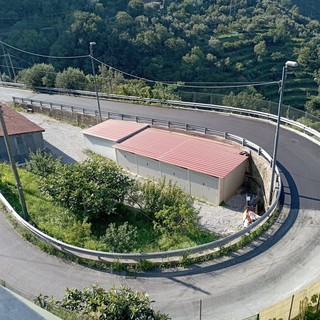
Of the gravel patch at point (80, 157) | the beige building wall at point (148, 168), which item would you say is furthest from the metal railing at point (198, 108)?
the beige building wall at point (148, 168)

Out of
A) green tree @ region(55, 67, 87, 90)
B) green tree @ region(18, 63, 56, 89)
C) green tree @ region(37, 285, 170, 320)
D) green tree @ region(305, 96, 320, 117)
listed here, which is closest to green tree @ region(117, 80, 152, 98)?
green tree @ region(55, 67, 87, 90)

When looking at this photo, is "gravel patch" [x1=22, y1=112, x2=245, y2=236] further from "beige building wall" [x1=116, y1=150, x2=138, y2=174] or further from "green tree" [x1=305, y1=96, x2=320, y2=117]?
"green tree" [x1=305, y1=96, x2=320, y2=117]

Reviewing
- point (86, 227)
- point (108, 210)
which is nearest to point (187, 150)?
point (108, 210)

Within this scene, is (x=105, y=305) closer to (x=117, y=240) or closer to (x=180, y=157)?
(x=117, y=240)

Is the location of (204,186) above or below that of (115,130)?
below

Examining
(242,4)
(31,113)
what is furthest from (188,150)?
(242,4)

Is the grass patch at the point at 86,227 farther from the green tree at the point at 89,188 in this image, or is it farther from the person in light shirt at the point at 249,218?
the person in light shirt at the point at 249,218
